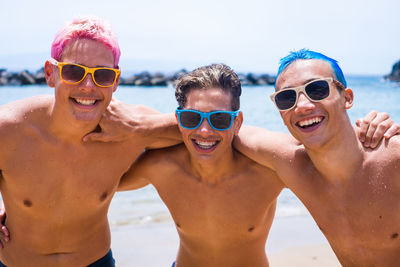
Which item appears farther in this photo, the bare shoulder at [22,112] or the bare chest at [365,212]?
the bare shoulder at [22,112]

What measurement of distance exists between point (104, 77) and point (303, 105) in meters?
1.33

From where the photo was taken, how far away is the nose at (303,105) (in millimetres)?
2691

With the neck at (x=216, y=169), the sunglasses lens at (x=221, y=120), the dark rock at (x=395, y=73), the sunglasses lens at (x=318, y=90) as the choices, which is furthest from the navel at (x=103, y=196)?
the dark rock at (x=395, y=73)

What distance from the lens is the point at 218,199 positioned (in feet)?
10.9

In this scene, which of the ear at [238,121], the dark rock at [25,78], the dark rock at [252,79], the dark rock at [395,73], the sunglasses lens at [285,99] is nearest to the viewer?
the sunglasses lens at [285,99]

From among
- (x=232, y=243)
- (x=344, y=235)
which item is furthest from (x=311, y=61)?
(x=232, y=243)

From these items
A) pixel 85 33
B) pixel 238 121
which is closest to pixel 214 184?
pixel 238 121

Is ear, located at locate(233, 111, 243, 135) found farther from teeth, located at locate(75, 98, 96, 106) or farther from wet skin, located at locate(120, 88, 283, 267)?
teeth, located at locate(75, 98, 96, 106)

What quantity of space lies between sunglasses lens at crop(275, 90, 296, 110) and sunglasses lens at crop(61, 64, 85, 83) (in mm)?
1310

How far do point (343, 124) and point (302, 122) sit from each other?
261mm

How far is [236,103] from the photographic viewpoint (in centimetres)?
322

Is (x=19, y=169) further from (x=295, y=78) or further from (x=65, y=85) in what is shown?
(x=295, y=78)

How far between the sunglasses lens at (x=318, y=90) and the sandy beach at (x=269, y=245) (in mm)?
2912

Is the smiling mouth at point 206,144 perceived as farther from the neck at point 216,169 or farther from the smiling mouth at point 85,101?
the smiling mouth at point 85,101
